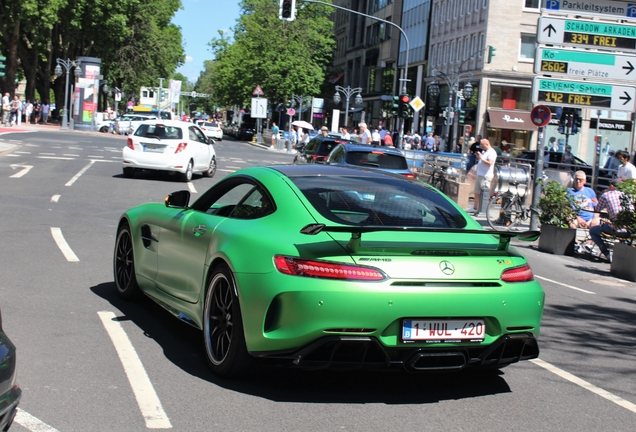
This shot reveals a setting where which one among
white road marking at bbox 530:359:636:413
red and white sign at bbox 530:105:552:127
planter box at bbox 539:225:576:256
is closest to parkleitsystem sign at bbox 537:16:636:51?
red and white sign at bbox 530:105:552:127

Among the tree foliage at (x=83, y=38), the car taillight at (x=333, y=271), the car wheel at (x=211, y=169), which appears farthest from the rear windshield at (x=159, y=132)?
the tree foliage at (x=83, y=38)

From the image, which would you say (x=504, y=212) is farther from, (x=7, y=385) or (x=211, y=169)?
(x=7, y=385)

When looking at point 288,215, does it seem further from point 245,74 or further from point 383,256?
point 245,74

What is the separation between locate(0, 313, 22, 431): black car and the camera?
11.9 feet

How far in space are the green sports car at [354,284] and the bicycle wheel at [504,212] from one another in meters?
14.2

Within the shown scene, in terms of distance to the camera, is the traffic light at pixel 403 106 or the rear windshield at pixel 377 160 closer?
the rear windshield at pixel 377 160

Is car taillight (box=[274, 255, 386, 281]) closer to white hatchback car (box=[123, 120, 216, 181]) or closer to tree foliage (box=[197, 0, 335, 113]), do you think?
white hatchback car (box=[123, 120, 216, 181])

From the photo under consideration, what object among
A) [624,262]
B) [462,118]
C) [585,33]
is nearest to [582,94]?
[585,33]

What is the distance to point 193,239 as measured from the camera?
636 cm

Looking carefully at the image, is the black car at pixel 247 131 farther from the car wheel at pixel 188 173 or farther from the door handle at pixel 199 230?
the door handle at pixel 199 230

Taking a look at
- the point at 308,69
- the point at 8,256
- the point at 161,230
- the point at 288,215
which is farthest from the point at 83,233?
the point at 308,69

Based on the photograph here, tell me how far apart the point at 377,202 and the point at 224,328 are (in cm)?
131

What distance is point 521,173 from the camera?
21.8 m

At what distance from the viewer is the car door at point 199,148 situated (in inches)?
950
